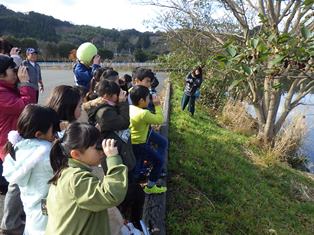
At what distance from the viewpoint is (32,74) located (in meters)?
6.79

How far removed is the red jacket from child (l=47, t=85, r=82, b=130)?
583mm

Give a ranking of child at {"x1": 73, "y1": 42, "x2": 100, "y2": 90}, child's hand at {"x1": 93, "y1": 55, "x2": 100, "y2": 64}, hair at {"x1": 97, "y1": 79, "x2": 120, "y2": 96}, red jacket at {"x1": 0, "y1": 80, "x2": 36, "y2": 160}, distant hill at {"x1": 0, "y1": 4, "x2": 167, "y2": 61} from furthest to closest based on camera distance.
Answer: distant hill at {"x1": 0, "y1": 4, "x2": 167, "y2": 61} → child's hand at {"x1": 93, "y1": 55, "x2": 100, "y2": 64} → child at {"x1": 73, "y1": 42, "x2": 100, "y2": 90} → red jacket at {"x1": 0, "y1": 80, "x2": 36, "y2": 160} → hair at {"x1": 97, "y1": 79, "x2": 120, "y2": 96}

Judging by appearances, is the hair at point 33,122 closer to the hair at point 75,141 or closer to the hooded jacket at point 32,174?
the hooded jacket at point 32,174

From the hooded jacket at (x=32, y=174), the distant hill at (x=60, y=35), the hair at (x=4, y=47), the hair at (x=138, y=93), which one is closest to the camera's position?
the hooded jacket at (x=32, y=174)

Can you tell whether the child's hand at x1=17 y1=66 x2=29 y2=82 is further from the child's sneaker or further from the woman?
the woman

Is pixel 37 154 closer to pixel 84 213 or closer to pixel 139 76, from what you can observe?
pixel 84 213

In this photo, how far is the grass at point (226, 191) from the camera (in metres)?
4.50

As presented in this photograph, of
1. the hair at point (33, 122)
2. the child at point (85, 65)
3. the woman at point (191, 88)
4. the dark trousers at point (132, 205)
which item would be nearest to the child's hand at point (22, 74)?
the hair at point (33, 122)

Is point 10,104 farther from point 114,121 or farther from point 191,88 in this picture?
point 191,88

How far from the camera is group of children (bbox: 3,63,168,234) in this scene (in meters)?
2.15

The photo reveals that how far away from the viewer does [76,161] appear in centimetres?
227

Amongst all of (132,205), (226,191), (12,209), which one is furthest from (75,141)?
(226,191)

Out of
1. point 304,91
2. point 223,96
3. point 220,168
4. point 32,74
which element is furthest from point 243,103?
point 32,74

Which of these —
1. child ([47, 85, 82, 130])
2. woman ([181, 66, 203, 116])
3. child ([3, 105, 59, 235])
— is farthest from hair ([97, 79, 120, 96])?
woman ([181, 66, 203, 116])
